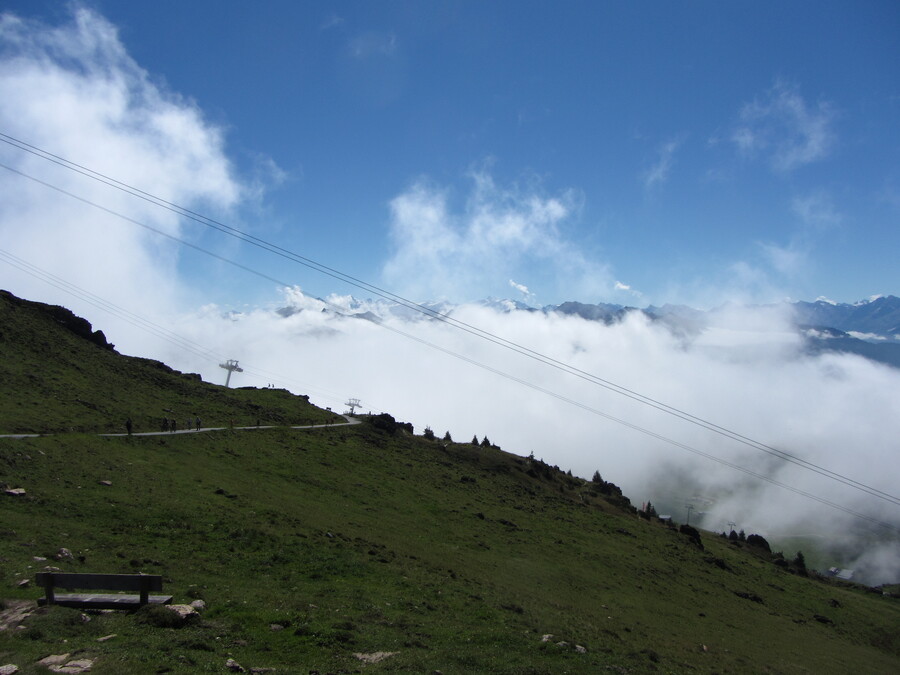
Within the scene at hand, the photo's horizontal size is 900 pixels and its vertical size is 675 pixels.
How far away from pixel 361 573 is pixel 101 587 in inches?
626

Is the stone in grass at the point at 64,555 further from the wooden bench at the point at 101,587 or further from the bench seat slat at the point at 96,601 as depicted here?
the bench seat slat at the point at 96,601

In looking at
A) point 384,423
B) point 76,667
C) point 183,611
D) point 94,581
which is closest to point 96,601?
point 94,581

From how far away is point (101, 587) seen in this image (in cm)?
1766

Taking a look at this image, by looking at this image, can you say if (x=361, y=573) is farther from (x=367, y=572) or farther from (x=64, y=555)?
(x=64, y=555)

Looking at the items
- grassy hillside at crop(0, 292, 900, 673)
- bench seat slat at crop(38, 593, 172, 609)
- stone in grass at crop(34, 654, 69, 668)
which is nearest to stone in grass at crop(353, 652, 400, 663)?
grassy hillside at crop(0, 292, 900, 673)

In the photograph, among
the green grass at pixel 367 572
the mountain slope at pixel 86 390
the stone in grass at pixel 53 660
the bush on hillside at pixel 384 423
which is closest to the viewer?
the stone in grass at pixel 53 660

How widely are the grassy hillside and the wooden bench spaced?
0.65 m

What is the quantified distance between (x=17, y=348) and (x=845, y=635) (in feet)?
366

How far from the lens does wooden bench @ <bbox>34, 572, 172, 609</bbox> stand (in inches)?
685

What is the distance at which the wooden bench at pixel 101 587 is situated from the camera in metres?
17.4

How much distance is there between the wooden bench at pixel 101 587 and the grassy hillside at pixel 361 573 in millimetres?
653

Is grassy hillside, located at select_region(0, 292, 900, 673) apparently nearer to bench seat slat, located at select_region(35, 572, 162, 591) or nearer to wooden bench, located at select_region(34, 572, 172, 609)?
wooden bench, located at select_region(34, 572, 172, 609)

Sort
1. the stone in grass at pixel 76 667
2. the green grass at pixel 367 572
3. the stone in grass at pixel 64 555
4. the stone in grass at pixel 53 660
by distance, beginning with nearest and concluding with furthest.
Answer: the stone in grass at pixel 76 667, the stone in grass at pixel 53 660, the green grass at pixel 367 572, the stone in grass at pixel 64 555

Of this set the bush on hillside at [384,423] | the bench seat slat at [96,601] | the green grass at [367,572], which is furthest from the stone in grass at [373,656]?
the bush on hillside at [384,423]
